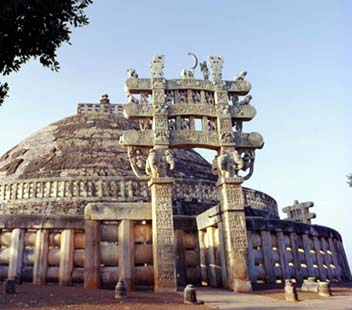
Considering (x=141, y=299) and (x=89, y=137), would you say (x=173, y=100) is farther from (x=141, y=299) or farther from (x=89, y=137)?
(x=89, y=137)

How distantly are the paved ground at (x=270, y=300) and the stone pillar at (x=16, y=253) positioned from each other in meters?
5.03

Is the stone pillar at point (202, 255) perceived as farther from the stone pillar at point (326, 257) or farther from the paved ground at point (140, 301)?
the stone pillar at point (326, 257)

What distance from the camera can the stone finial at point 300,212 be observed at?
2157 centimetres

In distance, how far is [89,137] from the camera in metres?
24.5

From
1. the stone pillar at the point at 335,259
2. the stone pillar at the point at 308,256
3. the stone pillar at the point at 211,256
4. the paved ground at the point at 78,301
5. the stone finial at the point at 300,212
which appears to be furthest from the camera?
the stone finial at the point at 300,212

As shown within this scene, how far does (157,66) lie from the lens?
38.2ft

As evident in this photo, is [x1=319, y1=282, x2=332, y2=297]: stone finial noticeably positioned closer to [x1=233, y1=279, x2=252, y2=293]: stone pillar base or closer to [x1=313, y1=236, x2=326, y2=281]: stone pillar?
[x1=233, y1=279, x2=252, y2=293]: stone pillar base

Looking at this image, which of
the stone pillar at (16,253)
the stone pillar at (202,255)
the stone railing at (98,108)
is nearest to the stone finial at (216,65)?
the stone pillar at (202,255)

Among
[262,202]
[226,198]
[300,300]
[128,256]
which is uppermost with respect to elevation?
[262,202]

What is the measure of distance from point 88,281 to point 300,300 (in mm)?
5269

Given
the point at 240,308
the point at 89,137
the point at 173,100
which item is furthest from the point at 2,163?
the point at 240,308

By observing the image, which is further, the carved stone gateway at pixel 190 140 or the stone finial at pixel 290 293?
the carved stone gateway at pixel 190 140

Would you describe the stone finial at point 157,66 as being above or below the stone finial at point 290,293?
above

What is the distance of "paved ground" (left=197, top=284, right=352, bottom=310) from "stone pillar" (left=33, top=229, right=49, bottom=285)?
4340mm
